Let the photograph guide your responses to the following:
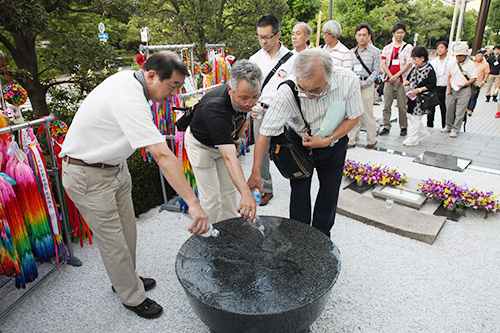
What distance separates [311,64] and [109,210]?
151 cm

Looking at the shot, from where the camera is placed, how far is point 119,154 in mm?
1941

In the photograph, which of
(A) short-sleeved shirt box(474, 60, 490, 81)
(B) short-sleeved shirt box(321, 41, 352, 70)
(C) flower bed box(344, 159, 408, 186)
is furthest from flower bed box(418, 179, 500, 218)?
(A) short-sleeved shirt box(474, 60, 490, 81)

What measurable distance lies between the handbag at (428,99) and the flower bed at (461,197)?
2172mm

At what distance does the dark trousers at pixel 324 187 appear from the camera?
8.16ft

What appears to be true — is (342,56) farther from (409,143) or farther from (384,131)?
(384,131)

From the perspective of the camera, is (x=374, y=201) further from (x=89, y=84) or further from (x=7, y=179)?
(x=89, y=84)

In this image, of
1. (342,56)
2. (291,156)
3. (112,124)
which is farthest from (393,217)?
(112,124)

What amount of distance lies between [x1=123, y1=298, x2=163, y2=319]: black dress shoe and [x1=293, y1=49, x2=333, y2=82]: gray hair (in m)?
1.80

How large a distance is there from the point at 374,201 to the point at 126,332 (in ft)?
9.03

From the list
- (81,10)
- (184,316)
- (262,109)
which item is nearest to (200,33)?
(81,10)

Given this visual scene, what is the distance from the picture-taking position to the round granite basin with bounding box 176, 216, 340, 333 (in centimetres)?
146

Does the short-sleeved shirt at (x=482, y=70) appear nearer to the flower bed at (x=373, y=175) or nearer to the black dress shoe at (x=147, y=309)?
the flower bed at (x=373, y=175)

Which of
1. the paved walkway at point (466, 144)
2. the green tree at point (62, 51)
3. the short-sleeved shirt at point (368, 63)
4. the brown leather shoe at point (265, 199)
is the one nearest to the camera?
the brown leather shoe at point (265, 199)

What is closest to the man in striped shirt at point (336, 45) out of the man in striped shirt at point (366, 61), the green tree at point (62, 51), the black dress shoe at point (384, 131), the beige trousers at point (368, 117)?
the man in striped shirt at point (366, 61)
